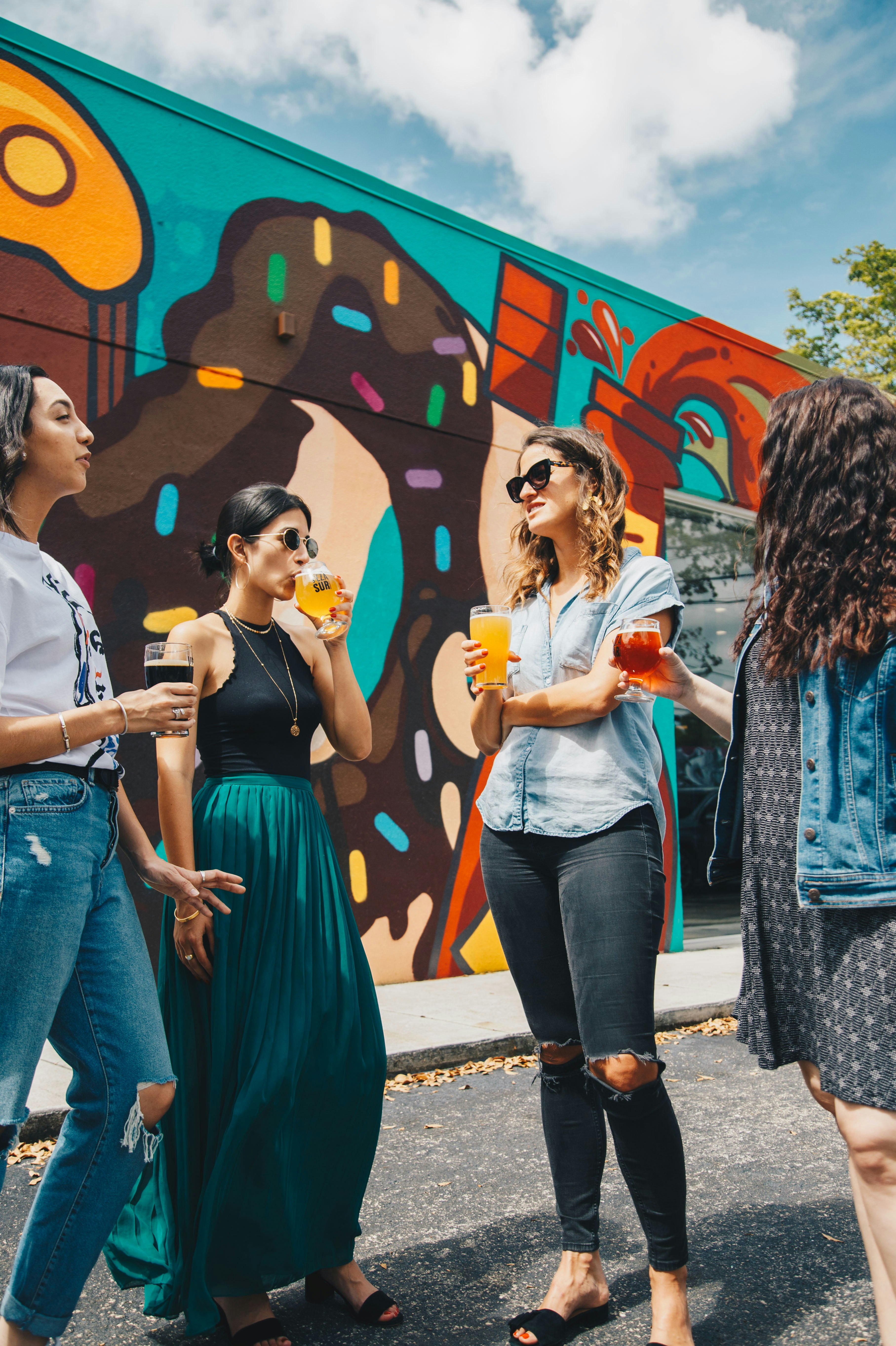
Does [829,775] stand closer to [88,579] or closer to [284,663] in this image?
[284,663]

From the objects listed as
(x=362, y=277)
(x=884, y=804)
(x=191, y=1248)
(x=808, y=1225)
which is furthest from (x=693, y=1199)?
(x=362, y=277)

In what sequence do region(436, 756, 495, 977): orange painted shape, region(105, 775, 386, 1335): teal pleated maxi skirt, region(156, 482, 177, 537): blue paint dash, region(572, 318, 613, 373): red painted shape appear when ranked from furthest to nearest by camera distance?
→ 1. region(572, 318, 613, 373): red painted shape
2. region(436, 756, 495, 977): orange painted shape
3. region(156, 482, 177, 537): blue paint dash
4. region(105, 775, 386, 1335): teal pleated maxi skirt

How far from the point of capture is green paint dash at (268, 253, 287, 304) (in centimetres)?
596

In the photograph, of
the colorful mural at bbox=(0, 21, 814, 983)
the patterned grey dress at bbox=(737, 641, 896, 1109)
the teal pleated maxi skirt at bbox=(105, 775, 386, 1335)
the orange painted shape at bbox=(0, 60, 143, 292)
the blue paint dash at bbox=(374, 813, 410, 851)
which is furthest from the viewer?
the blue paint dash at bbox=(374, 813, 410, 851)

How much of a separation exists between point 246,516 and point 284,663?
0.41m

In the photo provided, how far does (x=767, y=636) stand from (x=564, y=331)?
6143 millimetres

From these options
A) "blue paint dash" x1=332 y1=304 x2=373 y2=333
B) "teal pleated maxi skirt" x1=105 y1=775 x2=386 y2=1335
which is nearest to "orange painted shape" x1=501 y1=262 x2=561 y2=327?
"blue paint dash" x1=332 y1=304 x2=373 y2=333

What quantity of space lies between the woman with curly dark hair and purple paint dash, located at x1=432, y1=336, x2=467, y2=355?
507cm

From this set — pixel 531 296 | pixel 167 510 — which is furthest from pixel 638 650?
pixel 531 296

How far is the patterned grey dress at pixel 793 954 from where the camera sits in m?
1.67

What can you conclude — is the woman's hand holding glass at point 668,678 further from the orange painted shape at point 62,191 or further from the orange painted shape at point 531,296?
the orange painted shape at point 531,296

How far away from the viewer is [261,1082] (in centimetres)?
227

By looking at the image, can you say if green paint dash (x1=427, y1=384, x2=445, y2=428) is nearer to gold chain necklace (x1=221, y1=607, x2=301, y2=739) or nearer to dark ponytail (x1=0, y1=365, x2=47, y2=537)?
gold chain necklace (x1=221, y1=607, x2=301, y2=739)

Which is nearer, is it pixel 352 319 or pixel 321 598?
pixel 321 598
